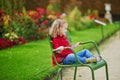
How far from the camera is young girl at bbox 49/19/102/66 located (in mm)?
7737

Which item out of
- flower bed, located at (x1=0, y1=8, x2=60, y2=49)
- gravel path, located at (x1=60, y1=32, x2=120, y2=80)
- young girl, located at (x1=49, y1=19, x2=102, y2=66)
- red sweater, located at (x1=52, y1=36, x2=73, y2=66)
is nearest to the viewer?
young girl, located at (x1=49, y1=19, x2=102, y2=66)

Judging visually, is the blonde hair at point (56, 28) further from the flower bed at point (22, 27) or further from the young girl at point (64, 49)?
the flower bed at point (22, 27)

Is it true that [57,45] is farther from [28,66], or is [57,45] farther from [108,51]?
[108,51]

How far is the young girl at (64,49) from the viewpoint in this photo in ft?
→ 25.4

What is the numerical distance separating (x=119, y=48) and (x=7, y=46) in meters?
4.02

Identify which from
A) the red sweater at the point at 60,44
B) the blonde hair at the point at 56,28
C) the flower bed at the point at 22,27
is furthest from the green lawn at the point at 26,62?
the blonde hair at the point at 56,28

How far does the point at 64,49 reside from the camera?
8.05m

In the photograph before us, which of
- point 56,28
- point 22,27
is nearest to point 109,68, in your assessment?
point 56,28

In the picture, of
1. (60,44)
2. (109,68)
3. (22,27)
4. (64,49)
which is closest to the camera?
(64,49)

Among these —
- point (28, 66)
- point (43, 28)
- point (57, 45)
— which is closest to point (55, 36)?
point (57, 45)

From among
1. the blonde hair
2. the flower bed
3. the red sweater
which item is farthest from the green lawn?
the blonde hair

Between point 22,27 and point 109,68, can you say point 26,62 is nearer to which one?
point 109,68

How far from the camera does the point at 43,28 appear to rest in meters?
17.3

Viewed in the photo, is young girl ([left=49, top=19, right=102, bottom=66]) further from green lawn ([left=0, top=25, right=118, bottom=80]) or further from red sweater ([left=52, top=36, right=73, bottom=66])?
green lawn ([left=0, top=25, right=118, bottom=80])
